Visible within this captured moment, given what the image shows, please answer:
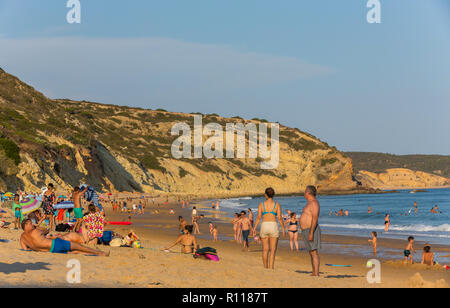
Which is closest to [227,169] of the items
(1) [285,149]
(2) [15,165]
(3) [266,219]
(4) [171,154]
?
(4) [171,154]

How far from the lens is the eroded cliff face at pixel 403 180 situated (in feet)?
600

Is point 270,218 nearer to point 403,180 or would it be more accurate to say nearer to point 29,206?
point 29,206

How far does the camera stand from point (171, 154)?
9881 cm

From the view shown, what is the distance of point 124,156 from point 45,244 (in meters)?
67.4

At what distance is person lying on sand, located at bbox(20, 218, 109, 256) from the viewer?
1052cm

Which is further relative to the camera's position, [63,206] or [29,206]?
[63,206]

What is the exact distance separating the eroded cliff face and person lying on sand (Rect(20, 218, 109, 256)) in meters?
177

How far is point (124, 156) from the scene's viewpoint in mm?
77062

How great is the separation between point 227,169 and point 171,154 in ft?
37.7

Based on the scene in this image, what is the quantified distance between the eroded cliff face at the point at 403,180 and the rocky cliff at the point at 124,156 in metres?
68.4

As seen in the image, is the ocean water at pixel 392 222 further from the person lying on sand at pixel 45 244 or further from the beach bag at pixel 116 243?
the person lying on sand at pixel 45 244

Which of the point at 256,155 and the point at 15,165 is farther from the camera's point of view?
the point at 256,155

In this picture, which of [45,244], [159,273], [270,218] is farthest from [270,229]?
[45,244]
